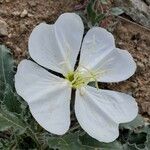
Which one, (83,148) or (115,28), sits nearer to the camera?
(83,148)

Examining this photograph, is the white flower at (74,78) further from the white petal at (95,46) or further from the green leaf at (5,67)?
the green leaf at (5,67)

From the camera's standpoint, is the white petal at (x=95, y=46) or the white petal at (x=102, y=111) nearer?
the white petal at (x=102, y=111)

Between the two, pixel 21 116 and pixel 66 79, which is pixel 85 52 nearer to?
pixel 66 79

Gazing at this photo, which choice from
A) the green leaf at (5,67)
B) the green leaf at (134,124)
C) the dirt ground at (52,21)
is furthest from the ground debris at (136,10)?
the green leaf at (5,67)

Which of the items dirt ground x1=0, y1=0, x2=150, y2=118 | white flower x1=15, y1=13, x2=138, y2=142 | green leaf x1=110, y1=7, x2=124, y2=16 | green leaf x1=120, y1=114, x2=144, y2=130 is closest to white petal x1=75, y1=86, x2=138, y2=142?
white flower x1=15, y1=13, x2=138, y2=142

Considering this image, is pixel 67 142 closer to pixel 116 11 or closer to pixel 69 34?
pixel 69 34

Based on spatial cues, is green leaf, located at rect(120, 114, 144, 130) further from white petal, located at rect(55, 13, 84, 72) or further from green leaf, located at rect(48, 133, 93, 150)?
white petal, located at rect(55, 13, 84, 72)

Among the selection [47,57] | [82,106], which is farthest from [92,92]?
[47,57]

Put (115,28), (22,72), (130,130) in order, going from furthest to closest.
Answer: (115,28) < (130,130) < (22,72)
